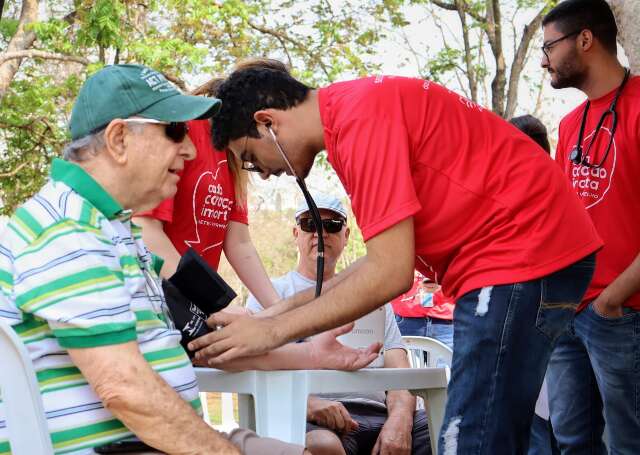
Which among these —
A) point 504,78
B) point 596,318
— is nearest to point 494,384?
point 596,318

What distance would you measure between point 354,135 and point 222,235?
4.74 ft

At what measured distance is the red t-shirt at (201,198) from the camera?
330cm

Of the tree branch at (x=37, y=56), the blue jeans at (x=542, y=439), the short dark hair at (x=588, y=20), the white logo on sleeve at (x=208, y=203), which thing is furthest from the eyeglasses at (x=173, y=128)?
the tree branch at (x=37, y=56)

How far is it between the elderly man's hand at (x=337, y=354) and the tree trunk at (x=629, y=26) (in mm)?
1553

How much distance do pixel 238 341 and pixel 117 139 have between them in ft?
2.45

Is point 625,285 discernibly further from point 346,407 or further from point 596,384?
point 346,407

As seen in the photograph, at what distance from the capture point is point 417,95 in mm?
2400

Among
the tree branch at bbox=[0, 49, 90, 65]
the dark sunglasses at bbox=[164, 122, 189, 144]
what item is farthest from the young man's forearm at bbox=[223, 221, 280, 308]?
the tree branch at bbox=[0, 49, 90, 65]

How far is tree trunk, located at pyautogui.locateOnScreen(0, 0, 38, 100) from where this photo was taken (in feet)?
39.0

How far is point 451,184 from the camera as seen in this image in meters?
2.34

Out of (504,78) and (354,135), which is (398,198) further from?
(504,78)

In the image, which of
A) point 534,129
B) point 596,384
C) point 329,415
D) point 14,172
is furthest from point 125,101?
point 14,172

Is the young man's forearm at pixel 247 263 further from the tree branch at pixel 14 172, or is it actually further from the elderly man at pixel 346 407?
the tree branch at pixel 14 172

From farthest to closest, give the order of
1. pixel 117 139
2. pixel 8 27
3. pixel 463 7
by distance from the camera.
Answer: pixel 8 27 < pixel 463 7 < pixel 117 139
